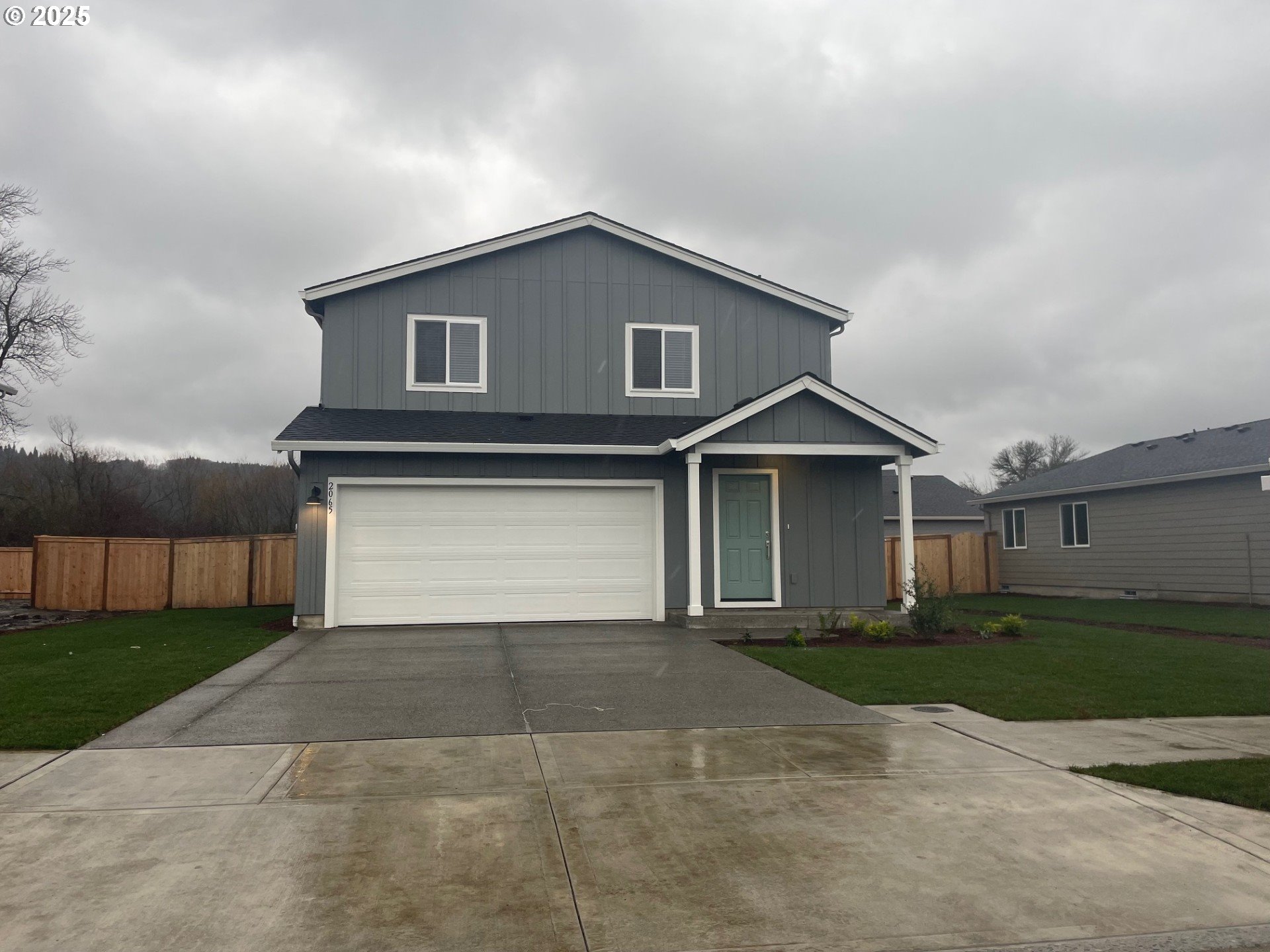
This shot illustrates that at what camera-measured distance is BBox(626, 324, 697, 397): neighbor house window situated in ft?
50.4

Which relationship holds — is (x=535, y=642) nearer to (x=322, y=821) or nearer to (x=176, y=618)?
(x=322, y=821)

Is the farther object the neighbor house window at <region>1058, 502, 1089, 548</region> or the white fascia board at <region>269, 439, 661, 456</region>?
the neighbor house window at <region>1058, 502, 1089, 548</region>

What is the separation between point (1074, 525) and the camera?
73.4ft

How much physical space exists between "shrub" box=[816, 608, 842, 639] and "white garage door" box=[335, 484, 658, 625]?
114 inches

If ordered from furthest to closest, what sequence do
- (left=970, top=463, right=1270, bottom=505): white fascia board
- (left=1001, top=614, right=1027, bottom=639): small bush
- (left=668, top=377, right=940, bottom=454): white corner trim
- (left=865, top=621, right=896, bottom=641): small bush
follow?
(left=970, top=463, right=1270, bottom=505): white fascia board, (left=668, top=377, right=940, bottom=454): white corner trim, (left=1001, top=614, right=1027, bottom=639): small bush, (left=865, top=621, right=896, bottom=641): small bush

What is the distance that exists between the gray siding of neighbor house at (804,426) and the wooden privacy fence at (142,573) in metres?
12.3

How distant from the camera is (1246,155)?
19.3 metres

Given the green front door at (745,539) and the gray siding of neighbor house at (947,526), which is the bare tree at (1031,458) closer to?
the gray siding of neighbor house at (947,526)

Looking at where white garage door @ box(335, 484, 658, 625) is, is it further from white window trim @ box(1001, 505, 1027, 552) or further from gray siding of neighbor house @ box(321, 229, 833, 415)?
white window trim @ box(1001, 505, 1027, 552)

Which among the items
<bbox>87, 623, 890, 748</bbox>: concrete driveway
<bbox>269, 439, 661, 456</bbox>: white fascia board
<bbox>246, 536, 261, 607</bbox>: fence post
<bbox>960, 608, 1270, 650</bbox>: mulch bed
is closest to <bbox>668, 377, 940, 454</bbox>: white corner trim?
<bbox>269, 439, 661, 456</bbox>: white fascia board

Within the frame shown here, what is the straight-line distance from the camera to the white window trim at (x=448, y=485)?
13117 millimetres

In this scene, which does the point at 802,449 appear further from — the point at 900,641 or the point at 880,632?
the point at 900,641

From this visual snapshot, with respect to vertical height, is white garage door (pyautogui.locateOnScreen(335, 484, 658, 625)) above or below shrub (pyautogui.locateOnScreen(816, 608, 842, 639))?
above

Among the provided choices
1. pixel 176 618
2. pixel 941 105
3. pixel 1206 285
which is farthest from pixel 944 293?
pixel 176 618
